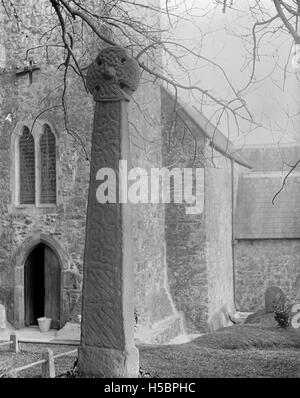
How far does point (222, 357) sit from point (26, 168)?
7.94m

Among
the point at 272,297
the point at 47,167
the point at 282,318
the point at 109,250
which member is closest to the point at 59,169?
the point at 47,167

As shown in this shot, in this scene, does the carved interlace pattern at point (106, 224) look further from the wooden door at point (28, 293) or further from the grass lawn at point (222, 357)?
the wooden door at point (28, 293)

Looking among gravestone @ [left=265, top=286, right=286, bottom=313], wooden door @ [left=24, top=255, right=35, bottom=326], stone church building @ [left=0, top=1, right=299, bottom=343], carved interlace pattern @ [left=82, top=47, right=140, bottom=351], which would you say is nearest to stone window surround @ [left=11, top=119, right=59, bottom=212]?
stone church building @ [left=0, top=1, right=299, bottom=343]

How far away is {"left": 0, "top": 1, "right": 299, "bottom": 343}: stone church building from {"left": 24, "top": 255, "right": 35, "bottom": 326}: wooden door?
0.09ft

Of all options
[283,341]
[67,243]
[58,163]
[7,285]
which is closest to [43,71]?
[58,163]

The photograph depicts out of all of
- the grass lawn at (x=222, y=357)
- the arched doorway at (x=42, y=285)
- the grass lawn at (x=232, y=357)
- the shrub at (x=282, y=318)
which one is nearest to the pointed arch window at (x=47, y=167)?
the arched doorway at (x=42, y=285)

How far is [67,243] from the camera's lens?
1464 centimetres

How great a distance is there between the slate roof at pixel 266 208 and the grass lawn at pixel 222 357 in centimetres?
627

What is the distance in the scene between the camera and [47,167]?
15.1 meters

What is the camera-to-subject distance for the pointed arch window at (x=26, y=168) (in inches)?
601

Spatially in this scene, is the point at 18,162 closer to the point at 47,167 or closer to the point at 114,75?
the point at 47,167

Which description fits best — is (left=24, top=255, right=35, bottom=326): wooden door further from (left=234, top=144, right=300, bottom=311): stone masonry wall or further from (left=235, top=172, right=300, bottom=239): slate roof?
(left=235, top=172, right=300, bottom=239): slate roof
